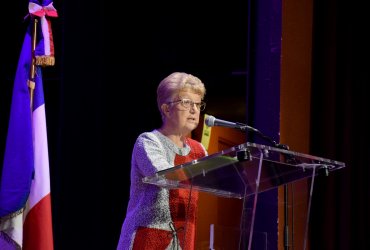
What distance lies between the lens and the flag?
3797 mm

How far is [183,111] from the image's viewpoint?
2.71m

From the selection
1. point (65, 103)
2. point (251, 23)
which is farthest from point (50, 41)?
point (251, 23)

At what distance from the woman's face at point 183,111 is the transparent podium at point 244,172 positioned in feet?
1.48

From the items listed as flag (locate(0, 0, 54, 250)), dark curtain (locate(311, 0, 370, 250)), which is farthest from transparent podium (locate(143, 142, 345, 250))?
flag (locate(0, 0, 54, 250))

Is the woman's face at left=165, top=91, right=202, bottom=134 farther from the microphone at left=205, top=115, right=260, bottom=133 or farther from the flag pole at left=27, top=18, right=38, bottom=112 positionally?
the flag pole at left=27, top=18, right=38, bottom=112

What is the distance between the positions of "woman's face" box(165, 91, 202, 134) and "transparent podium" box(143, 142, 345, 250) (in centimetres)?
45

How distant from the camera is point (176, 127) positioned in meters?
2.72

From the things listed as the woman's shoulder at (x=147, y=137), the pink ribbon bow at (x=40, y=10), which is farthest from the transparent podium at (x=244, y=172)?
the pink ribbon bow at (x=40, y=10)

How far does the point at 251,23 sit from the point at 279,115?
2.02 feet

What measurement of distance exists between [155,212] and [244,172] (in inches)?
19.7

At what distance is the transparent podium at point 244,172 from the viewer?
6.50 ft

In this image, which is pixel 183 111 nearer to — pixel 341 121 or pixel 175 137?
pixel 175 137

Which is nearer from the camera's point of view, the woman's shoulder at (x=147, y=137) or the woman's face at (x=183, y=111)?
the woman's shoulder at (x=147, y=137)

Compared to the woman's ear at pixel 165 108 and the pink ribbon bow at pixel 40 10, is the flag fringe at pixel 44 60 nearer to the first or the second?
the pink ribbon bow at pixel 40 10
